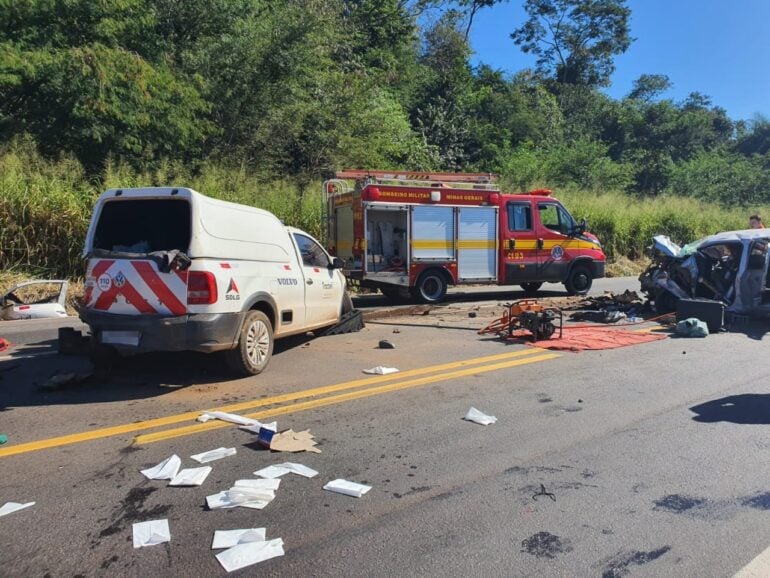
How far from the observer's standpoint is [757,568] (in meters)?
3.20

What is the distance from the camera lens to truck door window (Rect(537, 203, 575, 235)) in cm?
1570

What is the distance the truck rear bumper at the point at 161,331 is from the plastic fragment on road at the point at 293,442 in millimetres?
1658

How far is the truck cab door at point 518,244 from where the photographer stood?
15219mm

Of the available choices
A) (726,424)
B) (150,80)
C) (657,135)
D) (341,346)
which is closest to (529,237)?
(341,346)

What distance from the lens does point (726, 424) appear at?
5551 millimetres

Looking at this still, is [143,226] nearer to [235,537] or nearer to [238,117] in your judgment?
[235,537]

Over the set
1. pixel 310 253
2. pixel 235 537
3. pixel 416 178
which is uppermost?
pixel 416 178

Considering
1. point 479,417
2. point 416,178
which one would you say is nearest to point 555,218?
point 416,178

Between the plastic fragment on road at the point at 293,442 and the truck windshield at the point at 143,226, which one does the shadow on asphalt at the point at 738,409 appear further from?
the truck windshield at the point at 143,226

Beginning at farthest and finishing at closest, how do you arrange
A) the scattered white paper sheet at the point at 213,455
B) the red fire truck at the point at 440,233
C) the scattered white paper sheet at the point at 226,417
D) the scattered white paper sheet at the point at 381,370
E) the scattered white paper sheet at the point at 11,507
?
the red fire truck at the point at 440,233
the scattered white paper sheet at the point at 381,370
the scattered white paper sheet at the point at 226,417
the scattered white paper sheet at the point at 213,455
the scattered white paper sheet at the point at 11,507

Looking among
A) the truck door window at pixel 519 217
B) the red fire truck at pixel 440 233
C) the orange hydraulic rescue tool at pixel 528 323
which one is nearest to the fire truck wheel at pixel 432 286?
the red fire truck at pixel 440 233

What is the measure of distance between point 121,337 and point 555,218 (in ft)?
39.5

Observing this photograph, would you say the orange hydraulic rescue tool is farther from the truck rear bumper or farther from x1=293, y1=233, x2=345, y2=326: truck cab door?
the truck rear bumper

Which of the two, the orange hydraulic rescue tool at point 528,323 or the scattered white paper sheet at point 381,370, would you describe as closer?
the scattered white paper sheet at point 381,370
